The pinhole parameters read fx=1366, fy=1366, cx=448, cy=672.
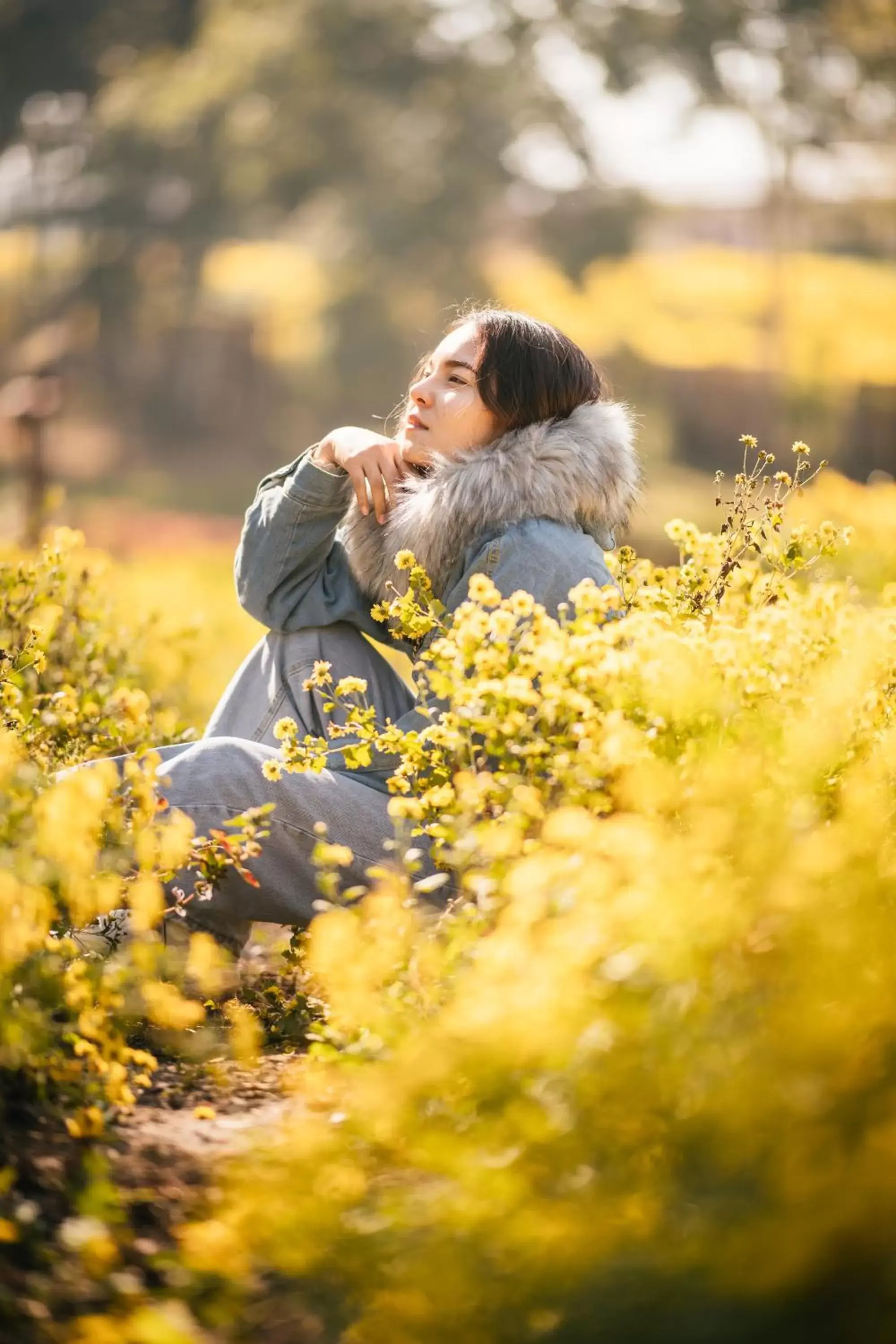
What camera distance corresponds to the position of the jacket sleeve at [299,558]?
288cm

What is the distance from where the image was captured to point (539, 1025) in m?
1.50

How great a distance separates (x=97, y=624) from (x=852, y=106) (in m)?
19.7

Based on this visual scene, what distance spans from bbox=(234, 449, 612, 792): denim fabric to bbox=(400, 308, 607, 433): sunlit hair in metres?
0.28

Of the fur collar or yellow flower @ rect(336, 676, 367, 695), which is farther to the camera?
the fur collar

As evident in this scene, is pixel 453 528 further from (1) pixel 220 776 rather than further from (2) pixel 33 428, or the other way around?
(2) pixel 33 428

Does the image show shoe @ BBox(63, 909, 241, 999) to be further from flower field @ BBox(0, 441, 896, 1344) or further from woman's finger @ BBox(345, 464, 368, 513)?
woman's finger @ BBox(345, 464, 368, 513)

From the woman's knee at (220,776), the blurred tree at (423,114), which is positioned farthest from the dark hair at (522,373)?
the blurred tree at (423,114)

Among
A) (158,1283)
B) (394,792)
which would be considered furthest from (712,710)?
(158,1283)

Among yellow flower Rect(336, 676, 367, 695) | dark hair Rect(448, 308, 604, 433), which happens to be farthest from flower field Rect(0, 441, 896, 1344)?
dark hair Rect(448, 308, 604, 433)

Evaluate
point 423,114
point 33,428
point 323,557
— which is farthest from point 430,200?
point 323,557

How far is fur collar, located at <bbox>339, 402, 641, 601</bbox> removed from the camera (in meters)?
2.67

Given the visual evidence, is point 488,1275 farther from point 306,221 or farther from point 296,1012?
point 306,221

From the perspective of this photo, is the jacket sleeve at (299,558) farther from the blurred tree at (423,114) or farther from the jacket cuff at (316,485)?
the blurred tree at (423,114)

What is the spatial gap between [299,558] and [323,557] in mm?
66
